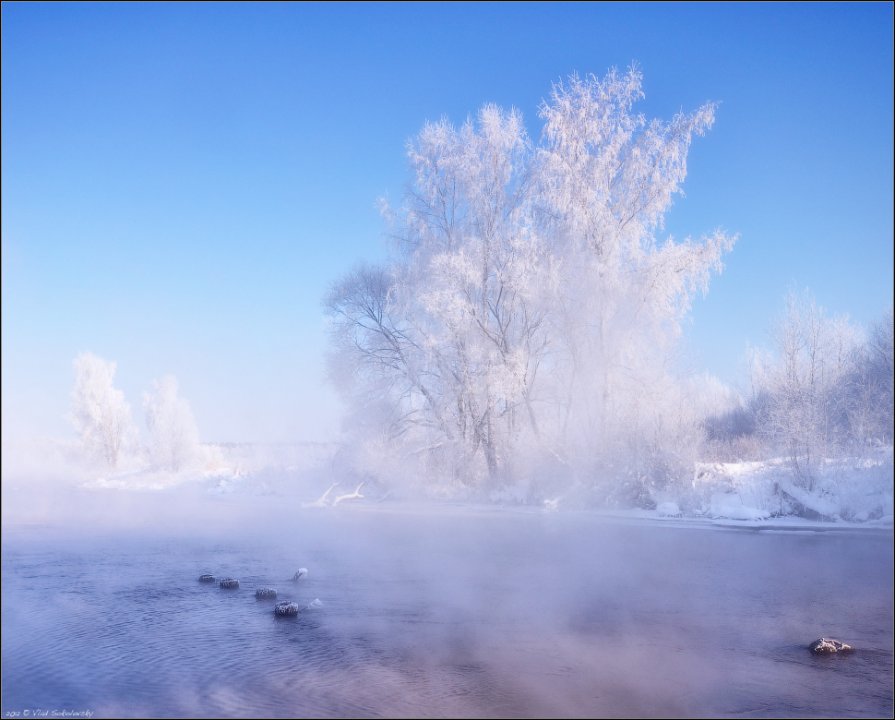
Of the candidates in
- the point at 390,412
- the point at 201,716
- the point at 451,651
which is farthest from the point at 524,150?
the point at 201,716

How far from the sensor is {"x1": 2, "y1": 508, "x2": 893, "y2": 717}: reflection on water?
4.69m

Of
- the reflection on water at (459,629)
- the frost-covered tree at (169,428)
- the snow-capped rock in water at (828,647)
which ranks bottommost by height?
the reflection on water at (459,629)

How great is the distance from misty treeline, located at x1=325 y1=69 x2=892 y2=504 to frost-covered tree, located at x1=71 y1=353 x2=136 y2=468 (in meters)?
8.97

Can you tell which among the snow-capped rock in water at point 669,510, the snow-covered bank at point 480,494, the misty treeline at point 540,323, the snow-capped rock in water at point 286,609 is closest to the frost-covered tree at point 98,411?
the snow-covered bank at point 480,494

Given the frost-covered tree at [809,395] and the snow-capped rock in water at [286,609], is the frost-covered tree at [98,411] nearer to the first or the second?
the snow-capped rock in water at [286,609]

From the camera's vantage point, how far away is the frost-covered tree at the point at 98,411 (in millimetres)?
9477

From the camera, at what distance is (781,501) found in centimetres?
1252

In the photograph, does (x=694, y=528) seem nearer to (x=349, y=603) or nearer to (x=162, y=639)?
(x=349, y=603)

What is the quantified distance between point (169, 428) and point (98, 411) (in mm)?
14862

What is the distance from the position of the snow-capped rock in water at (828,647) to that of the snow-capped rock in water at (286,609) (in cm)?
535

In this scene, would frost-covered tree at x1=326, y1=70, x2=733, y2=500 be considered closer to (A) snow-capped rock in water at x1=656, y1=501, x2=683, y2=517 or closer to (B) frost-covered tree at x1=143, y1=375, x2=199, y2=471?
(A) snow-capped rock in water at x1=656, y1=501, x2=683, y2=517

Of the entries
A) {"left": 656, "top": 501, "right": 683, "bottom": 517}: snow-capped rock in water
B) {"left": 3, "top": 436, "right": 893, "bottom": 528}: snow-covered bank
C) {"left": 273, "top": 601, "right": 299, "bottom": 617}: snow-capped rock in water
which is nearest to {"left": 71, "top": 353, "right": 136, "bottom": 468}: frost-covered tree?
{"left": 3, "top": 436, "right": 893, "bottom": 528}: snow-covered bank

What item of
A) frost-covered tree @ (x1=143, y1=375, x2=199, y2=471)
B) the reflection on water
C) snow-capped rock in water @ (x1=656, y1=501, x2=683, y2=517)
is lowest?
the reflection on water

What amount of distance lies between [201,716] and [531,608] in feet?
13.1
